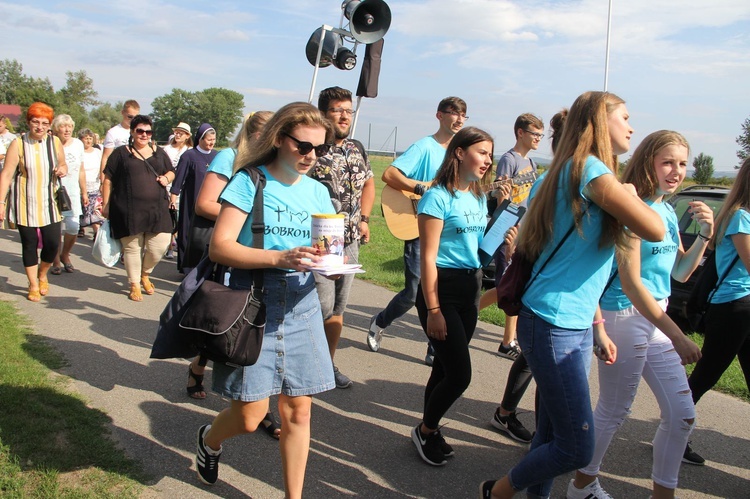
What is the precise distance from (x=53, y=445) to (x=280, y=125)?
2.14 metres

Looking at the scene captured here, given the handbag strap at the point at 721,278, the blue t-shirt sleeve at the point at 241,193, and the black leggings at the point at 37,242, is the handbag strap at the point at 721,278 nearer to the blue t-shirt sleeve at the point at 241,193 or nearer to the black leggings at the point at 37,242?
the blue t-shirt sleeve at the point at 241,193

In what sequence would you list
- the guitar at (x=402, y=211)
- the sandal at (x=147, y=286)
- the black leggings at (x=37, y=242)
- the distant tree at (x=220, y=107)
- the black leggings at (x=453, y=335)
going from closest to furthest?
the black leggings at (x=453, y=335)
the guitar at (x=402, y=211)
the black leggings at (x=37, y=242)
the sandal at (x=147, y=286)
the distant tree at (x=220, y=107)

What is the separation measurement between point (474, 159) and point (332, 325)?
1.64 meters

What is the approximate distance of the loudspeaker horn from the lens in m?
6.91

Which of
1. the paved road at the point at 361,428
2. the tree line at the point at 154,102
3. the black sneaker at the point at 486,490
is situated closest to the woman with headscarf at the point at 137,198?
the paved road at the point at 361,428

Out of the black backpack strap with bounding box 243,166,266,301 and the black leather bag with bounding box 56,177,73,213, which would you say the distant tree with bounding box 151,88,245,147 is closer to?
the black leather bag with bounding box 56,177,73,213

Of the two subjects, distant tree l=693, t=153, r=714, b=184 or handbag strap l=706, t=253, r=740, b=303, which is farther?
distant tree l=693, t=153, r=714, b=184

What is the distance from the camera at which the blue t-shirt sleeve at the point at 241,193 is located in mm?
2660

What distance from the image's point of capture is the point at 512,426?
399cm

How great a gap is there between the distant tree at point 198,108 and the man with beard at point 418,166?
331 ft

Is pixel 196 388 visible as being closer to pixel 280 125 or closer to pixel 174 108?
pixel 280 125

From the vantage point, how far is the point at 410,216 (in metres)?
5.35

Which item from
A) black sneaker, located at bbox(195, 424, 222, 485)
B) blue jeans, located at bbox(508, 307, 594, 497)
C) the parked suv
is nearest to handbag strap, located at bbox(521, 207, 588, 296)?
blue jeans, located at bbox(508, 307, 594, 497)

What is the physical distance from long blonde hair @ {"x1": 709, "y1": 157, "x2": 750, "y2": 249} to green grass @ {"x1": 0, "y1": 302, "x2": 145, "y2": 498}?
3448 millimetres
